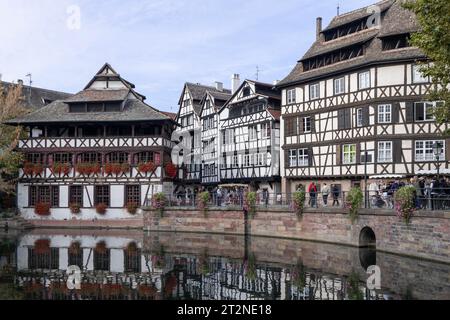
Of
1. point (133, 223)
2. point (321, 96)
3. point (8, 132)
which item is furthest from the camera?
point (8, 132)

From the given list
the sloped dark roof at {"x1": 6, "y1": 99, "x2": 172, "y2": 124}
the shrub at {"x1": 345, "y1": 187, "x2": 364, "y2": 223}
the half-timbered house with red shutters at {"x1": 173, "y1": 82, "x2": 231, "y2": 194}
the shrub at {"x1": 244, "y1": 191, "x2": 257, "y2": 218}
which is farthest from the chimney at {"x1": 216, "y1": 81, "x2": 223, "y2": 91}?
the shrub at {"x1": 345, "y1": 187, "x2": 364, "y2": 223}

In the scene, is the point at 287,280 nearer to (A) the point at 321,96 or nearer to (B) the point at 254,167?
(A) the point at 321,96

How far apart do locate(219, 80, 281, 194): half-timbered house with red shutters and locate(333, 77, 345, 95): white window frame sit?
7209 mm

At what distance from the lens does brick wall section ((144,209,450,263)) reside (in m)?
23.6

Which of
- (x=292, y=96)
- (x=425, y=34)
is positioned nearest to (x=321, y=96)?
(x=292, y=96)

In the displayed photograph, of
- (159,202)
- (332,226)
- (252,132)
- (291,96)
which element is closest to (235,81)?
(252,132)

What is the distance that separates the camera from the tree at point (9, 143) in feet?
141

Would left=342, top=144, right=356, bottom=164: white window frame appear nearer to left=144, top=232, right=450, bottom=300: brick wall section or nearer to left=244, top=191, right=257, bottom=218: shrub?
left=244, top=191, right=257, bottom=218: shrub

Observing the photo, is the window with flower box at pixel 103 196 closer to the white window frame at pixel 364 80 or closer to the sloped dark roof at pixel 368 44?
the sloped dark roof at pixel 368 44

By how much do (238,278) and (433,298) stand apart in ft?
23.6

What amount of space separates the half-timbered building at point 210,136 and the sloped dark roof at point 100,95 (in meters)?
10.1

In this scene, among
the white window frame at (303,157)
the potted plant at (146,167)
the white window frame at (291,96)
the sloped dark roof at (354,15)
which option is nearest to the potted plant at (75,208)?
the potted plant at (146,167)

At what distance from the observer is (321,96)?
40.3 meters

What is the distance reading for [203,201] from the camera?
3816 cm
